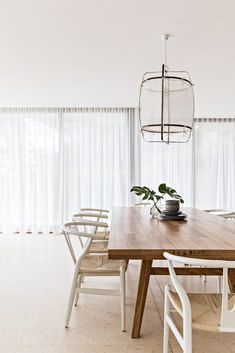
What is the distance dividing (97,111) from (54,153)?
3.87ft

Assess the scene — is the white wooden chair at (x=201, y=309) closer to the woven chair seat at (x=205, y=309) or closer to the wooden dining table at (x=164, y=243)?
the woven chair seat at (x=205, y=309)

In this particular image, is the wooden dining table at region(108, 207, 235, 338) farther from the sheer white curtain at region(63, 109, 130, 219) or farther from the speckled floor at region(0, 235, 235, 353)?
the sheer white curtain at region(63, 109, 130, 219)

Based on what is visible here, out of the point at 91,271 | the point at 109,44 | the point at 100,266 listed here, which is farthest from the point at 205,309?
the point at 109,44

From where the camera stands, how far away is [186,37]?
3.58 m

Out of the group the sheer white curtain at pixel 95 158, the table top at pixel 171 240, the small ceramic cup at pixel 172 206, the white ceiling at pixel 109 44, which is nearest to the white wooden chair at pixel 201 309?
the table top at pixel 171 240

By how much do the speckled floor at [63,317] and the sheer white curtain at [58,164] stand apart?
259 cm

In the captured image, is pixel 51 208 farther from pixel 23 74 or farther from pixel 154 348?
pixel 154 348

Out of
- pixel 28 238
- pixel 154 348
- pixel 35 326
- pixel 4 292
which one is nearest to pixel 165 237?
pixel 154 348

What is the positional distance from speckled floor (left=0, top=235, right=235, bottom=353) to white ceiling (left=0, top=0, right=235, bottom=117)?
2.46 metres

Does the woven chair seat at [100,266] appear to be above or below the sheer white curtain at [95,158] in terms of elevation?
below

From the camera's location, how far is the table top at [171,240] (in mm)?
1988

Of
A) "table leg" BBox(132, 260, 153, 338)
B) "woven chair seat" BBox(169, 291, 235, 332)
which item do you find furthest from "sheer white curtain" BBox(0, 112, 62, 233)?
"woven chair seat" BBox(169, 291, 235, 332)

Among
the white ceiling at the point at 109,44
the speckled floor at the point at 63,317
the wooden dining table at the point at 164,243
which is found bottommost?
the speckled floor at the point at 63,317

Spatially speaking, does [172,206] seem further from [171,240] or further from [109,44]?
[109,44]
